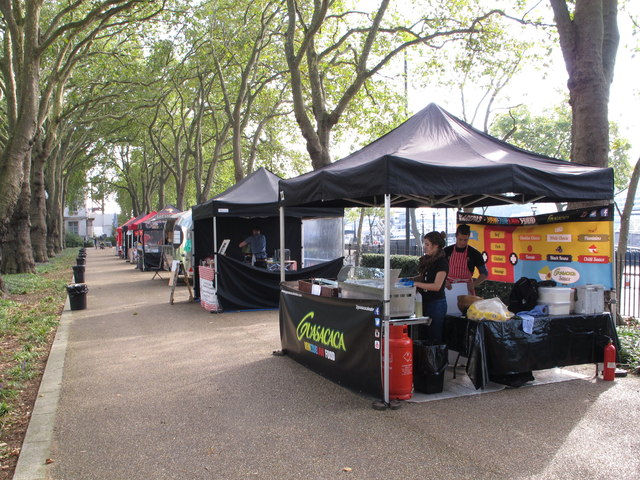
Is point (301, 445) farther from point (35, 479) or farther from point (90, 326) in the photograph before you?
point (90, 326)

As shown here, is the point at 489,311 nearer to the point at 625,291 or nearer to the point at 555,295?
the point at 555,295

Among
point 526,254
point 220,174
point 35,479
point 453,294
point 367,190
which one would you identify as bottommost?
point 35,479

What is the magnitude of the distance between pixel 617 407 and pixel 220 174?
1568 inches

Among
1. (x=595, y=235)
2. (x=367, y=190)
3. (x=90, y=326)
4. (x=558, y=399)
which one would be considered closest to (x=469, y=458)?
(x=558, y=399)

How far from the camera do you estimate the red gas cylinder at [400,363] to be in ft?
17.9

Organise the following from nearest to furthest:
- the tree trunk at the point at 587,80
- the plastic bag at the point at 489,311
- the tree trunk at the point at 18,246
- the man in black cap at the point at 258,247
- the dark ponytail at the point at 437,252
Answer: the plastic bag at the point at 489,311, the dark ponytail at the point at 437,252, the tree trunk at the point at 587,80, the man in black cap at the point at 258,247, the tree trunk at the point at 18,246

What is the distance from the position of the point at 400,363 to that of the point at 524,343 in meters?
1.49

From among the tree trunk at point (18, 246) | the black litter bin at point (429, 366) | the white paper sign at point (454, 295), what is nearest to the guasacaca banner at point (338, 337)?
the black litter bin at point (429, 366)

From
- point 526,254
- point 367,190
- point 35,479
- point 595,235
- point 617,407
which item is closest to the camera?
point 35,479

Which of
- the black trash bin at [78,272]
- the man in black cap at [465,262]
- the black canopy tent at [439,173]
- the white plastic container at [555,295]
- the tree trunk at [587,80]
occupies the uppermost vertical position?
the tree trunk at [587,80]

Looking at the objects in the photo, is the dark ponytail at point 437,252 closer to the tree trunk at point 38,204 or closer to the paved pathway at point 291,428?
the paved pathway at point 291,428

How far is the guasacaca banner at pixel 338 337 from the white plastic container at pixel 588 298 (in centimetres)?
264

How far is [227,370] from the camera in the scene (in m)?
7.00

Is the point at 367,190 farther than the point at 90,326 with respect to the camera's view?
No
